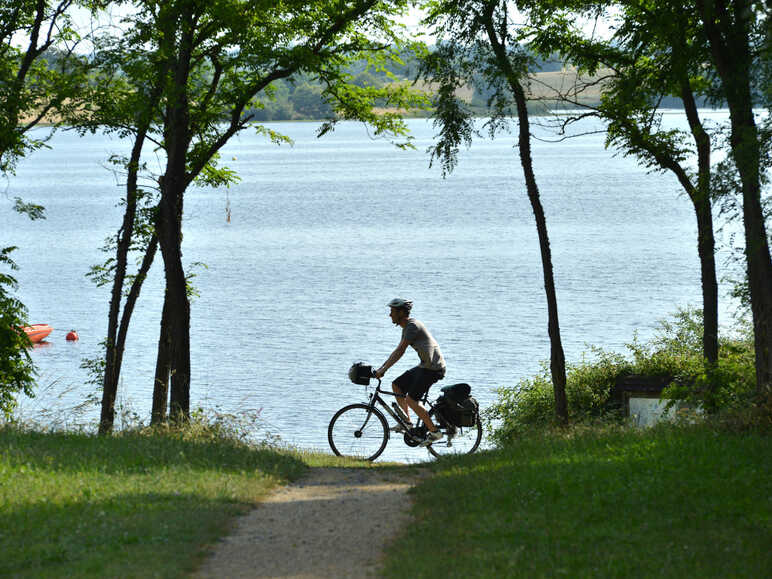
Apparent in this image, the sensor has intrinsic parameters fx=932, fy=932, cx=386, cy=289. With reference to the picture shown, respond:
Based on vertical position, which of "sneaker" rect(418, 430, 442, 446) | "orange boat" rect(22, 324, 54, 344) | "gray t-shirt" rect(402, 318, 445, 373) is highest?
"gray t-shirt" rect(402, 318, 445, 373)

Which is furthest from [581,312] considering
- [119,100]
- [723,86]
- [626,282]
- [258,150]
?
[258,150]

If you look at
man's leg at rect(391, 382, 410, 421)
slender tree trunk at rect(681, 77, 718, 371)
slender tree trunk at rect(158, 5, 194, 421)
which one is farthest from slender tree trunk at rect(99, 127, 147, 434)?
slender tree trunk at rect(681, 77, 718, 371)

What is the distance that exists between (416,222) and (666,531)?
2430 inches

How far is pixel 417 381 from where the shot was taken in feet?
40.1

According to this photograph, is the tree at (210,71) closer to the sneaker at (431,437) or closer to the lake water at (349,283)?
the lake water at (349,283)

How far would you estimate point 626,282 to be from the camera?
44344 mm

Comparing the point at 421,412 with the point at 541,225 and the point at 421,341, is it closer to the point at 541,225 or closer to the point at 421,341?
the point at 421,341

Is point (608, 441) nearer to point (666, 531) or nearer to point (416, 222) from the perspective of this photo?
point (666, 531)

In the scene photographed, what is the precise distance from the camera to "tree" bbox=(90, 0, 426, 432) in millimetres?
16250

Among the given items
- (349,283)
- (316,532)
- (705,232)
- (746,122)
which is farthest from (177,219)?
(349,283)

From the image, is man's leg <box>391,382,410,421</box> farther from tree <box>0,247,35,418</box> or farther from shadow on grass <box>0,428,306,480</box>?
tree <box>0,247,35,418</box>

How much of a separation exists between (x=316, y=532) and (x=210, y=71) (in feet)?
43.5

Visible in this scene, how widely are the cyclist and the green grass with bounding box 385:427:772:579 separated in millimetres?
2101

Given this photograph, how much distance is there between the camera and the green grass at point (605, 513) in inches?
247
